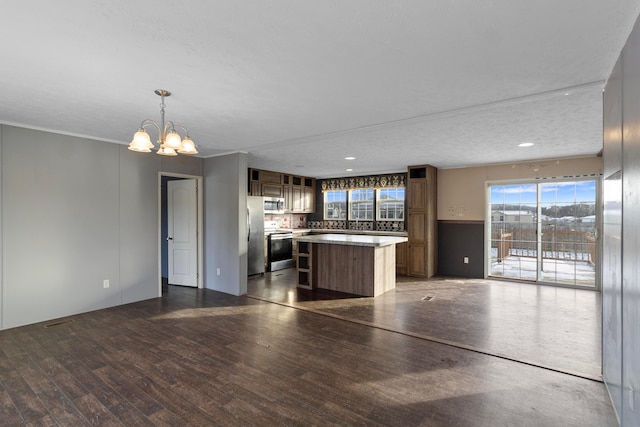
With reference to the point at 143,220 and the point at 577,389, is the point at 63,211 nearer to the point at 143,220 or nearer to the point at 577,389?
the point at 143,220

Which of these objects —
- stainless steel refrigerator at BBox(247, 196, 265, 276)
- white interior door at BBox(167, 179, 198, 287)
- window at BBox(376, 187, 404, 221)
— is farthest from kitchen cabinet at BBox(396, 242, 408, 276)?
white interior door at BBox(167, 179, 198, 287)

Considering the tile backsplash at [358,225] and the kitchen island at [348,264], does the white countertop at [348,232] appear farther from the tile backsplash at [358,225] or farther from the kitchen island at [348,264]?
the kitchen island at [348,264]

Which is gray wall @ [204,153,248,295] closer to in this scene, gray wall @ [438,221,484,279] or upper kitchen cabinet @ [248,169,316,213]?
upper kitchen cabinet @ [248,169,316,213]

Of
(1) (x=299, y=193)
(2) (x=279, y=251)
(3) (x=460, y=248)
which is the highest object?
(1) (x=299, y=193)

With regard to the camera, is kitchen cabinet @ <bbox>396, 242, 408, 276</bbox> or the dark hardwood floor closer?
the dark hardwood floor

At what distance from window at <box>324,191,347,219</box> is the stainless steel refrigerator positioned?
255 centimetres

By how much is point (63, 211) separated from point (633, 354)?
17.9ft

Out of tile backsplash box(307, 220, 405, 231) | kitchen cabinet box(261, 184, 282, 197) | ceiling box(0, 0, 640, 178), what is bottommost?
tile backsplash box(307, 220, 405, 231)

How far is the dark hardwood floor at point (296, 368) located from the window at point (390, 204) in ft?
11.5

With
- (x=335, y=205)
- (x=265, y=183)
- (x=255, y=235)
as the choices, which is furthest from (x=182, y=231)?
(x=335, y=205)

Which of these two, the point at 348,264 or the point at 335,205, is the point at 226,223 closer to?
the point at 348,264

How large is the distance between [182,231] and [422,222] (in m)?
4.75

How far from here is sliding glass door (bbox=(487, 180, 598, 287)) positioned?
546 centimetres

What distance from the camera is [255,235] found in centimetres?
645
